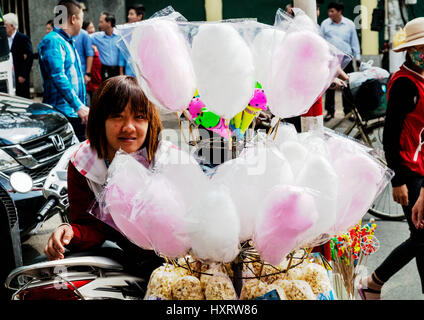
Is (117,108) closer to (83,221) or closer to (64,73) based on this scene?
(83,221)

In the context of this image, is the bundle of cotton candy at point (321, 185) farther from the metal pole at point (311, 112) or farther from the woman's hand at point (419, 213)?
the woman's hand at point (419, 213)

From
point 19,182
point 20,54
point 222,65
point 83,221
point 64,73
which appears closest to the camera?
point 222,65

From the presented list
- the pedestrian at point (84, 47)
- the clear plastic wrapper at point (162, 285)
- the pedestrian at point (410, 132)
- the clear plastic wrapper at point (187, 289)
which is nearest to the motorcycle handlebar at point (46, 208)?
the clear plastic wrapper at point (162, 285)

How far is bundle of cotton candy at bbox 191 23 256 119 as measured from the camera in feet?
5.48

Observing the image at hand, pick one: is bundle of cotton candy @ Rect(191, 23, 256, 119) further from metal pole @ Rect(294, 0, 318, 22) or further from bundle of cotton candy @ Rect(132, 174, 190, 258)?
metal pole @ Rect(294, 0, 318, 22)

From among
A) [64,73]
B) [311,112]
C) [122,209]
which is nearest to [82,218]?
[122,209]

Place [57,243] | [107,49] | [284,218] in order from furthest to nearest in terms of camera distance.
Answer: [107,49] → [57,243] → [284,218]

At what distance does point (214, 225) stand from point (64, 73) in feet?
15.0

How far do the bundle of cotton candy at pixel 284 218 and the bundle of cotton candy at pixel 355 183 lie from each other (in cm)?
18

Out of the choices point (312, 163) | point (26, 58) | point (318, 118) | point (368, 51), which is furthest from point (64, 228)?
point (368, 51)

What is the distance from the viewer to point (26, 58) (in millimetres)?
10328

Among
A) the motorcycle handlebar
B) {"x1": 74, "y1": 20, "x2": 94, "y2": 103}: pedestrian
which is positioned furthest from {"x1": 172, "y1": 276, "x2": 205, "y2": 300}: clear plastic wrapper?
{"x1": 74, "y1": 20, "x2": 94, "y2": 103}: pedestrian

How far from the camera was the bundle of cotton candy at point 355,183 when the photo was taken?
5.64ft

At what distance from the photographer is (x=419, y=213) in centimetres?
340
